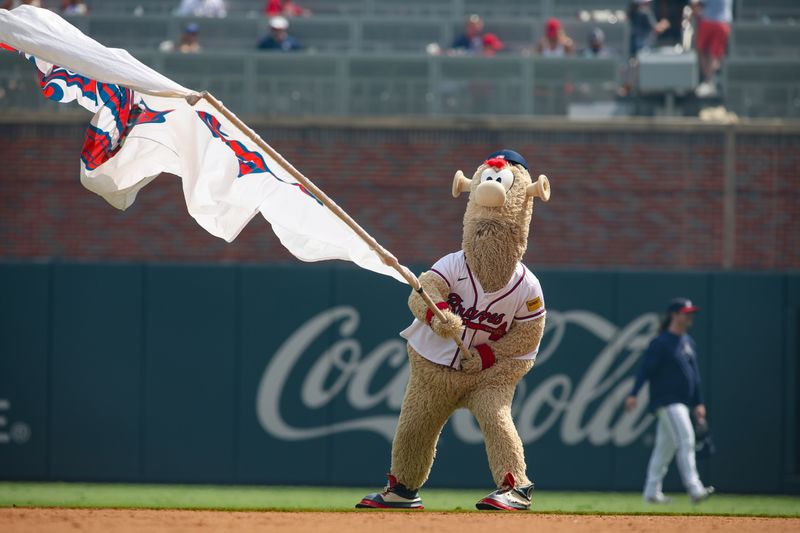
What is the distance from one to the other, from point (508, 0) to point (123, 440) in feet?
21.6

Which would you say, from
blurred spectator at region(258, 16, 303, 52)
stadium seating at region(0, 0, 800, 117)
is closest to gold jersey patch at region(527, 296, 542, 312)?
stadium seating at region(0, 0, 800, 117)

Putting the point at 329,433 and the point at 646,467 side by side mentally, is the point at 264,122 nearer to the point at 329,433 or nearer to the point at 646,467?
the point at 329,433

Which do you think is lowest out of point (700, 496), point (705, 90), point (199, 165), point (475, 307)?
point (700, 496)

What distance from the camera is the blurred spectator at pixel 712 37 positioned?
14.1 m

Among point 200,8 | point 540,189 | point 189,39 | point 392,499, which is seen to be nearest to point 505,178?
point 540,189

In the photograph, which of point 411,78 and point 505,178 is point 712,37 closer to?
point 411,78

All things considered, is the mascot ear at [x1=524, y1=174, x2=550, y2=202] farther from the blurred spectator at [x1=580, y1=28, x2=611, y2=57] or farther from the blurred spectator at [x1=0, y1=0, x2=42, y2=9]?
the blurred spectator at [x1=0, y1=0, x2=42, y2=9]

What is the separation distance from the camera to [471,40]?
46.4 feet

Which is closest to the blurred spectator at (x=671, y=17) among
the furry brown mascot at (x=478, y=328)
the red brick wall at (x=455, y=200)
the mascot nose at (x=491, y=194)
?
the red brick wall at (x=455, y=200)

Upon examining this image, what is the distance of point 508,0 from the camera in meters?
14.9

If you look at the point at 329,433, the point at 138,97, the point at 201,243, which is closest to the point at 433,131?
the point at 201,243

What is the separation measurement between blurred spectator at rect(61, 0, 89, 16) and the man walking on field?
7378 mm

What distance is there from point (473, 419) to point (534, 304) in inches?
194

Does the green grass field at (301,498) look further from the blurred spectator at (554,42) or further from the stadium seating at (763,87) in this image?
the blurred spectator at (554,42)
